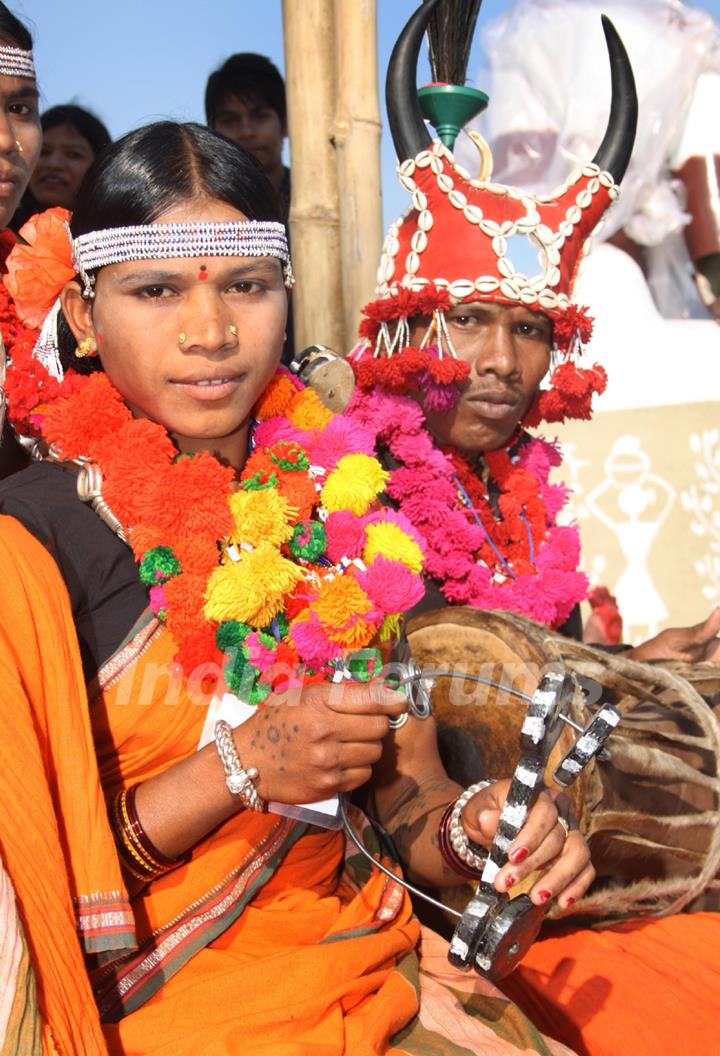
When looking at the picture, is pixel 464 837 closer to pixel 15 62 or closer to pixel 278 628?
pixel 278 628

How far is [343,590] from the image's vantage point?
2109 mm

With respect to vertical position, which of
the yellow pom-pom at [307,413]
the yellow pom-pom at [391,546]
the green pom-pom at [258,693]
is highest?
the yellow pom-pom at [307,413]

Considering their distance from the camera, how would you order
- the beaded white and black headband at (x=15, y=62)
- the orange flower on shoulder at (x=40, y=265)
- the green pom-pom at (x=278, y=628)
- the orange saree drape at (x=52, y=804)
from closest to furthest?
the orange saree drape at (x=52, y=804) < the green pom-pom at (x=278, y=628) < the orange flower on shoulder at (x=40, y=265) < the beaded white and black headband at (x=15, y=62)

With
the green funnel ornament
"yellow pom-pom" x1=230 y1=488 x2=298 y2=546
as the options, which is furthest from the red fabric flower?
"yellow pom-pom" x1=230 y1=488 x2=298 y2=546

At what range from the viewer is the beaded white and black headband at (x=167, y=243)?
Result: 2.01 metres

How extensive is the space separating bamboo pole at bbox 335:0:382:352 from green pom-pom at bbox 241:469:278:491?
2.29m

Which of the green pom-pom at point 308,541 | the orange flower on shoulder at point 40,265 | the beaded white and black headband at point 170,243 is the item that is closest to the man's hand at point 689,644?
the green pom-pom at point 308,541

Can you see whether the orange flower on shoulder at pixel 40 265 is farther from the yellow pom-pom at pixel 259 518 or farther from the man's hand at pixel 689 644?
Result: the man's hand at pixel 689 644

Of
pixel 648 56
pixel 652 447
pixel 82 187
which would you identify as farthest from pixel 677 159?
pixel 82 187

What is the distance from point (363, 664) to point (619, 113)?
80.9 inches

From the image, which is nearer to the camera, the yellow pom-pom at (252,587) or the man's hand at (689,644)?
the yellow pom-pom at (252,587)

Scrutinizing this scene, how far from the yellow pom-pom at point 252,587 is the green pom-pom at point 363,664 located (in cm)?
16

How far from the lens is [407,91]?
3318 mm

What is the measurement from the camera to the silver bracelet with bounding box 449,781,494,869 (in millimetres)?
2084
